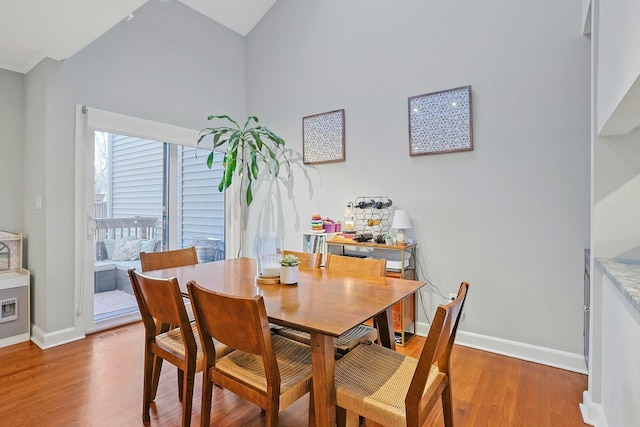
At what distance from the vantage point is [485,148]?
273cm

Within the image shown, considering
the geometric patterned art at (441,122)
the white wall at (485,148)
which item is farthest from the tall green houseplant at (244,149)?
the geometric patterned art at (441,122)

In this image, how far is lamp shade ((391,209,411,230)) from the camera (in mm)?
2914

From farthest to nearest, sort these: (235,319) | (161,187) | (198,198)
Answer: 1. (198,198)
2. (161,187)
3. (235,319)

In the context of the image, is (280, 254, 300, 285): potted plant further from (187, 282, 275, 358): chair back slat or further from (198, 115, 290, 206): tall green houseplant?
(198, 115, 290, 206): tall green houseplant

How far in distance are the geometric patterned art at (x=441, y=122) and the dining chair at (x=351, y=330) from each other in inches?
53.4

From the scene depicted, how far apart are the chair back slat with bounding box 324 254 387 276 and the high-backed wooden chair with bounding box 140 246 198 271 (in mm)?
1076

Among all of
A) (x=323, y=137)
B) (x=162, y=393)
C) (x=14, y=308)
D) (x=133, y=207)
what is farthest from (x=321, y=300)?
(x=14, y=308)

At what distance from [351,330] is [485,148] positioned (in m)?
1.88

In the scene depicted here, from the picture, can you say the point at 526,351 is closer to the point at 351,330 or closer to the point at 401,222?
the point at 401,222

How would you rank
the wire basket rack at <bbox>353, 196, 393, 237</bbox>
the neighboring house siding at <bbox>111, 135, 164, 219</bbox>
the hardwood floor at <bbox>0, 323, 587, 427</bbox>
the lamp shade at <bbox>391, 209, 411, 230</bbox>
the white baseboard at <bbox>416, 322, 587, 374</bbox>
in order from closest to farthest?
the hardwood floor at <bbox>0, 323, 587, 427</bbox>
the white baseboard at <bbox>416, 322, 587, 374</bbox>
the lamp shade at <bbox>391, 209, 411, 230</bbox>
the wire basket rack at <bbox>353, 196, 393, 237</bbox>
the neighboring house siding at <bbox>111, 135, 164, 219</bbox>

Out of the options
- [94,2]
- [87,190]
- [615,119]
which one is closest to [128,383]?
[87,190]

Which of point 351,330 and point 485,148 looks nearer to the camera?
point 351,330

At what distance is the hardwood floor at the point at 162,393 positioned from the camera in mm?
1841

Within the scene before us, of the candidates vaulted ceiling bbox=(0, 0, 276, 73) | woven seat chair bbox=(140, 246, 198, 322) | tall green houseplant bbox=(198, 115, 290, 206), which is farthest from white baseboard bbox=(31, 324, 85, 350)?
vaulted ceiling bbox=(0, 0, 276, 73)
